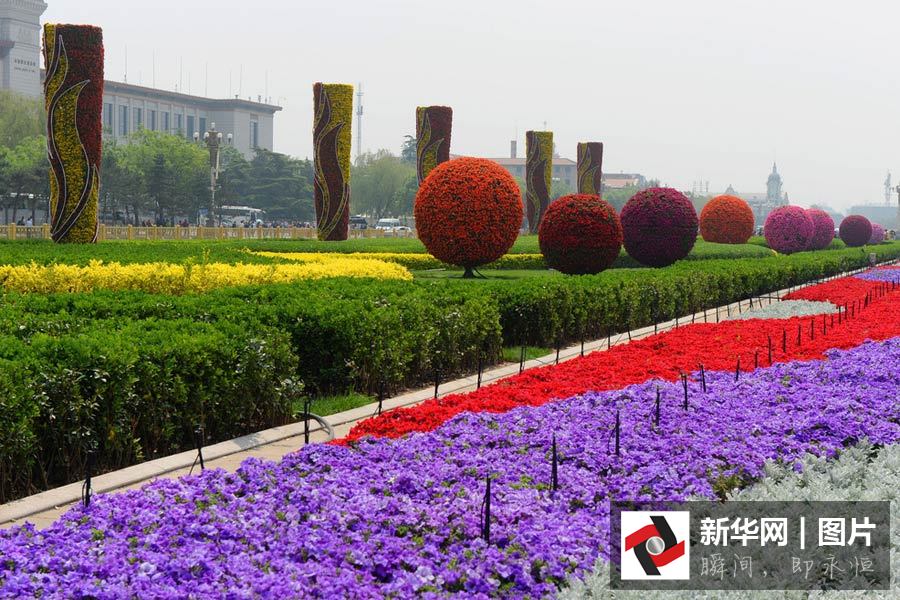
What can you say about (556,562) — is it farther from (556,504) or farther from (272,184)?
(272,184)

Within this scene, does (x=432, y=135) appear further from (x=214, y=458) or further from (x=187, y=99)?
(x=187, y=99)

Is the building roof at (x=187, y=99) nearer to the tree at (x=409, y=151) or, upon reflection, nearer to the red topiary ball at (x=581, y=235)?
the tree at (x=409, y=151)

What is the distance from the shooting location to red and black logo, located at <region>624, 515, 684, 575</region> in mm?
4476

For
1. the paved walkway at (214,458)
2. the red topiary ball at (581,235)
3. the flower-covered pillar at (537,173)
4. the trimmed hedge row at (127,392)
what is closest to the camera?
the paved walkway at (214,458)

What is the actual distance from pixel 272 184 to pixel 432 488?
76.0 meters

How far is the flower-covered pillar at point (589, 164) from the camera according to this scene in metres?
52.2

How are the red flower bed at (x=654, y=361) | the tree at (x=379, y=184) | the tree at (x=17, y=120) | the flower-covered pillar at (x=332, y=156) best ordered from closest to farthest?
the red flower bed at (x=654, y=361) < the flower-covered pillar at (x=332, y=156) < the tree at (x=17, y=120) < the tree at (x=379, y=184)

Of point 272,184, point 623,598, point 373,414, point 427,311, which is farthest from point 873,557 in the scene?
point 272,184

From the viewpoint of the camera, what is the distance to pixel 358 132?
164375 millimetres

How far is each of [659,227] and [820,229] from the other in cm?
2456

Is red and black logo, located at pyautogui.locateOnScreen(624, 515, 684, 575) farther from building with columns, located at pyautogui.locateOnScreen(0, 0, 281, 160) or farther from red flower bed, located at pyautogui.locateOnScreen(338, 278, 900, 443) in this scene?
building with columns, located at pyautogui.locateOnScreen(0, 0, 281, 160)

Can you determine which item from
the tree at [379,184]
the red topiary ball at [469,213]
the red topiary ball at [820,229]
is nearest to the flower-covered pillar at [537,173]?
the red topiary ball at [820,229]

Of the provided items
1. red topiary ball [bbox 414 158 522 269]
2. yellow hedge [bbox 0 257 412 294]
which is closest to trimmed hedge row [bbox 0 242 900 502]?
yellow hedge [bbox 0 257 412 294]

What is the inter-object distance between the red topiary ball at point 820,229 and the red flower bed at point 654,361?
32.8 metres
